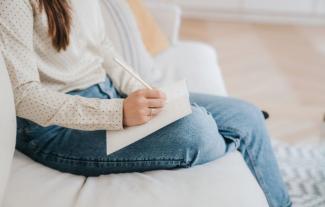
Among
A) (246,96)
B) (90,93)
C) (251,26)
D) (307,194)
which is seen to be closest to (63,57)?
(90,93)

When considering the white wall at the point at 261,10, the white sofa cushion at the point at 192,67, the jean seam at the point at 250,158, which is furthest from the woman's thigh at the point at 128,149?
the white wall at the point at 261,10

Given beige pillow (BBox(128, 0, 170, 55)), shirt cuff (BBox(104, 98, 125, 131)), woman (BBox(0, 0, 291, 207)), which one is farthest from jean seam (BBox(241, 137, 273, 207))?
beige pillow (BBox(128, 0, 170, 55))

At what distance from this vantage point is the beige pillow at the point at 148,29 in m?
1.70

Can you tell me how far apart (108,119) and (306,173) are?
0.99 meters

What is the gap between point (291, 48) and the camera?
295 cm

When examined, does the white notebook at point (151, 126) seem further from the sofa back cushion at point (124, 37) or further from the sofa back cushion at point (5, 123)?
the sofa back cushion at point (124, 37)

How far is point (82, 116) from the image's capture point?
941 millimetres

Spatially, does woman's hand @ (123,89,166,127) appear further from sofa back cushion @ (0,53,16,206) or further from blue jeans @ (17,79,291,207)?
sofa back cushion @ (0,53,16,206)

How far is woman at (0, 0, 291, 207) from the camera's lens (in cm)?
92

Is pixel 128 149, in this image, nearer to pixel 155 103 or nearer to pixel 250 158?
pixel 155 103

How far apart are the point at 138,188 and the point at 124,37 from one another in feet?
2.32

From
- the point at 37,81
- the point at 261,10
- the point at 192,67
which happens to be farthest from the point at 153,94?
the point at 261,10

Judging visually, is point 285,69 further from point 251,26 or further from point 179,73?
point 179,73

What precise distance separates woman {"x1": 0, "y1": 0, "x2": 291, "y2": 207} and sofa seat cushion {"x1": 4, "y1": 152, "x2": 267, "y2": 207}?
0.03m
